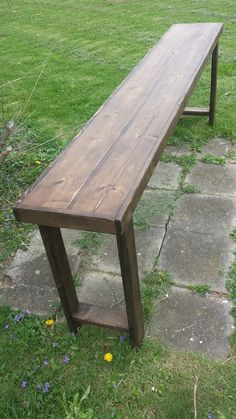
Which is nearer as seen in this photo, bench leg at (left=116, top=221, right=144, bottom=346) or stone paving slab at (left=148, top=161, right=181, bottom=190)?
bench leg at (left=116, top=221, right=144, bottom=346)

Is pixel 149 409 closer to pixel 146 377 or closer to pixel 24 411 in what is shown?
pixel 146 377

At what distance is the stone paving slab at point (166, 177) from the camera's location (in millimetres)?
3285

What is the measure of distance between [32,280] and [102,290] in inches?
18.0

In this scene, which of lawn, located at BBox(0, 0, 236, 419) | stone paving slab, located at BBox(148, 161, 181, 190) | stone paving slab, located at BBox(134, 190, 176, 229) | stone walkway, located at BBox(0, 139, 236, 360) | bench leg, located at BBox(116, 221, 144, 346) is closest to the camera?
bench leg, located at BBox(116, 221, 144, 346)

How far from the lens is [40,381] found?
6.73 feet

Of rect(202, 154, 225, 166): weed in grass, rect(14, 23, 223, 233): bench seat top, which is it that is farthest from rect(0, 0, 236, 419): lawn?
rect(14, 23, 223, 233): bench seat top

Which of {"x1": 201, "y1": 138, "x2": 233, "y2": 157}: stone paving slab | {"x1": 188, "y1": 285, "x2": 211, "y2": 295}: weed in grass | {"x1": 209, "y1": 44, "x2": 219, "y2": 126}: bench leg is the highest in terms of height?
{"x1": 209, "y1": 44, "x2": 219, "y2": 126}: bench leg

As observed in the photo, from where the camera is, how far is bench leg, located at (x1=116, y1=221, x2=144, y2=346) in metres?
1.74

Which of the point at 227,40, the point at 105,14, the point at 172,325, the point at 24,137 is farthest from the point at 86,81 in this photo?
the point at 172,325

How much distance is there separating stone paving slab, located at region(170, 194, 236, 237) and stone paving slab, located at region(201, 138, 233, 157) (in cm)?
65

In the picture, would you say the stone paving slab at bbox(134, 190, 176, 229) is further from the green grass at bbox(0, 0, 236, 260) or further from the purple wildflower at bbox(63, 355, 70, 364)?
the purple wildflower at bbox(63, 355, 70, 364)

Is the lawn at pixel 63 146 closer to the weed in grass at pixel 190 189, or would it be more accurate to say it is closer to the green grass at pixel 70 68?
the green grass at pixel 70 68

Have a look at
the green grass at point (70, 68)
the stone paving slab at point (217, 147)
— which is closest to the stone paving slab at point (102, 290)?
the green grass at point (70, 68)

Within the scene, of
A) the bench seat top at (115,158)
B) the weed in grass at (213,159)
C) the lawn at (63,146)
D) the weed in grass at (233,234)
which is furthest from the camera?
the weed in grass at (213,159)
